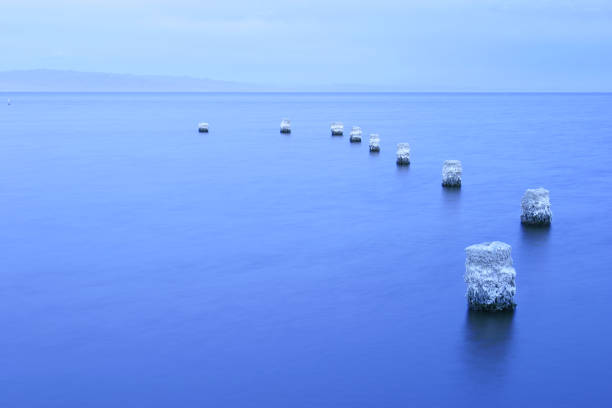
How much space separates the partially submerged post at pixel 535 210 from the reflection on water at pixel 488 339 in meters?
8.37

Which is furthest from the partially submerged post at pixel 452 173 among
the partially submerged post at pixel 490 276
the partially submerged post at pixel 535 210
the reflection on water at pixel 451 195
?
the partially submerged post at pixel 490 276

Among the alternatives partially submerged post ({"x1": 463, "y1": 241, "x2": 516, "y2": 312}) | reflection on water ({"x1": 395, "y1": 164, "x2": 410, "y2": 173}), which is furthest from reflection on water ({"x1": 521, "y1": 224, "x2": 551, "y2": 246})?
reflection on water ({"x1": 395, "y1": 164, "x2": 410, "y2": 173})

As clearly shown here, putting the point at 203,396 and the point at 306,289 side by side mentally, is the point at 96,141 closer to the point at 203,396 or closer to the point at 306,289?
the point at 306,289

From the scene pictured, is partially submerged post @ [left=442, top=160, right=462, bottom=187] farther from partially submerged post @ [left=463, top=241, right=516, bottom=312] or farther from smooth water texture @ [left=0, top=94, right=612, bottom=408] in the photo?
partially submerged post @ [left=463, top=241, right=516, bottom=312]

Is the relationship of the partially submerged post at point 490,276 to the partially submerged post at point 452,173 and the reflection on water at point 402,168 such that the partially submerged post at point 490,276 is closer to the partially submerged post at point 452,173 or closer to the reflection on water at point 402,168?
the partially submerged post at point 452,173

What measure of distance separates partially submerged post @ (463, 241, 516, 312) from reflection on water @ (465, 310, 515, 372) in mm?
216

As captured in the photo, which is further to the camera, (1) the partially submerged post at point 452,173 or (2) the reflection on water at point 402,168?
(2) the reflection on water at point 402,168

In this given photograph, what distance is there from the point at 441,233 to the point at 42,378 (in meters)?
13.6

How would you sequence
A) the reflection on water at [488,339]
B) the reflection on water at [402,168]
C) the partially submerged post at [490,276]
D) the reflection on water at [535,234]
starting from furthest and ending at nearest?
the reflection on water at [402,168]
the reflection on water at [535,234]
the partially submerged post at [490,276]
the reflection on water at [488,339]

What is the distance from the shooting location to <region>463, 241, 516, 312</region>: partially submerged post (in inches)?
517

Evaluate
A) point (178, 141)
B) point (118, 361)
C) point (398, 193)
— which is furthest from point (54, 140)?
point (118, 361)

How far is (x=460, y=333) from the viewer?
13031 millimetres

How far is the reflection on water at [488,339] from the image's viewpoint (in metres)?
11.9

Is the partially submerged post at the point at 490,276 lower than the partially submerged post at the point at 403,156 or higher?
higher
